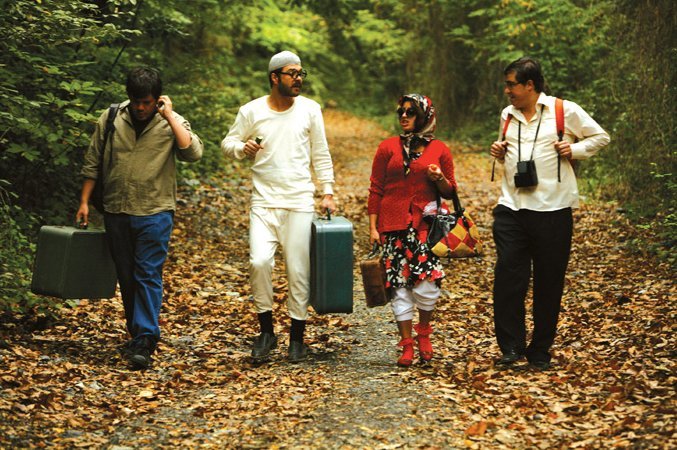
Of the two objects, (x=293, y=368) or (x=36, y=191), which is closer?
(x=293, y=368)

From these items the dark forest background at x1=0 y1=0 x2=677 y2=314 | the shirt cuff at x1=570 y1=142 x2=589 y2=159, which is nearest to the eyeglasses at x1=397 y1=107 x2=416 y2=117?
the shirt cuff at x1=570 y1=142 x2=589 y2=159

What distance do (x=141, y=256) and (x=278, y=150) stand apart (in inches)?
51.6

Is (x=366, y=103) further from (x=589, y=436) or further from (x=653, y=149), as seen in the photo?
(x=589, y=436)

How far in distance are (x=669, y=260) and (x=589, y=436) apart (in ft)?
16.8

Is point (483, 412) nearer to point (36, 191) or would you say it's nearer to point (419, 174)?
point (419, 174)

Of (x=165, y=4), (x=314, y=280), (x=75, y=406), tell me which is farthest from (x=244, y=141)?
(x=165, y=4)

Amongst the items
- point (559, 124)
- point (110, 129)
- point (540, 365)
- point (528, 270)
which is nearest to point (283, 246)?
point (110, 129)

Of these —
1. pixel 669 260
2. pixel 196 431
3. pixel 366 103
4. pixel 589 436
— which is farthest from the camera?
pixel 366 103

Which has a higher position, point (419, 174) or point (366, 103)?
point (366, 103)

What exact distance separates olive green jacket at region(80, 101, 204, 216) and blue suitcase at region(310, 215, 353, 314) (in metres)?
1.20

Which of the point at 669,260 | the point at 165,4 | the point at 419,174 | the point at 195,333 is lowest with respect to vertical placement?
the point at 195,333

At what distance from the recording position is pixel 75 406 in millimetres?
5188

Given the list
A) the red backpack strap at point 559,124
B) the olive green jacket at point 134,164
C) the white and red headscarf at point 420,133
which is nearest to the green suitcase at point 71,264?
the olive green jacket at point 134,164

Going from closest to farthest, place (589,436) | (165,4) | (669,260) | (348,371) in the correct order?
(589,436)
(348,371)
(669,260)
(165,4)
